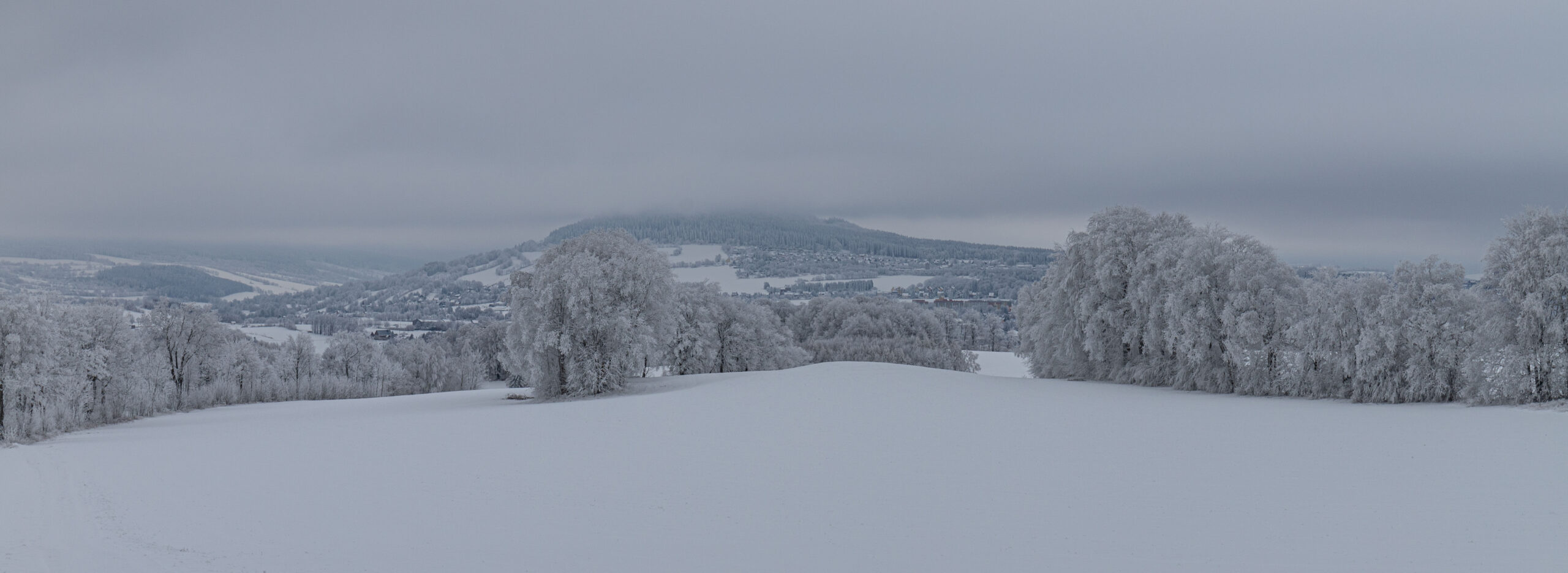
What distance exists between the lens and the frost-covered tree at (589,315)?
3178 cm

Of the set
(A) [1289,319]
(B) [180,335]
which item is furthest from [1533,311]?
(B) [180,335]

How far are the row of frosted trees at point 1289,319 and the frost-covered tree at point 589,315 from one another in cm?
1678

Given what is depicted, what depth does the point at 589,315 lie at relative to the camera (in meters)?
31.7

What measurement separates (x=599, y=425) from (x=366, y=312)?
165 m

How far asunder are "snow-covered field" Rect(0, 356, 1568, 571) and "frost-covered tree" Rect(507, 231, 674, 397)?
8562mm

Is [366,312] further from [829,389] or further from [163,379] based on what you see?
[829,389]

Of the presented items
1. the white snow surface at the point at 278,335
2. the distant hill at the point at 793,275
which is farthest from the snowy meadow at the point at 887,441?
the distant hill at the point at 793,275

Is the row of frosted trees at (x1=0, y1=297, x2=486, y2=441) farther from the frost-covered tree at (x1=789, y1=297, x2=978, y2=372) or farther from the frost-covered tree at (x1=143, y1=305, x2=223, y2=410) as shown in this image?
the frost-covered tree at (x1=789, y1=297, x2=978, y2=372)

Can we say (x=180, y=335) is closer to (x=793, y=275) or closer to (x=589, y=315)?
(x=589, y=315)

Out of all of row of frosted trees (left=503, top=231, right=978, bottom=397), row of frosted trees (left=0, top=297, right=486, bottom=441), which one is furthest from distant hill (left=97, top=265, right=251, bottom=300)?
row of frosted trees (left=503, top=231, right=978, bottom=397)

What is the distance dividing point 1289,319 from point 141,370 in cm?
5190

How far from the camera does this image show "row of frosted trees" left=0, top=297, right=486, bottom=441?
28406 millimetres

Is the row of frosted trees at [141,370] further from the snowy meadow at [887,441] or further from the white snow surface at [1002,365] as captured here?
the white snow surface at [1002,365]

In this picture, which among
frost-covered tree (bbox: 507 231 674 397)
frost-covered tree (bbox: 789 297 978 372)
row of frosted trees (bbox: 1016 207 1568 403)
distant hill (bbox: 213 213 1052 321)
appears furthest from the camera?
distant hill (bbox: 213 213 1052 321)
